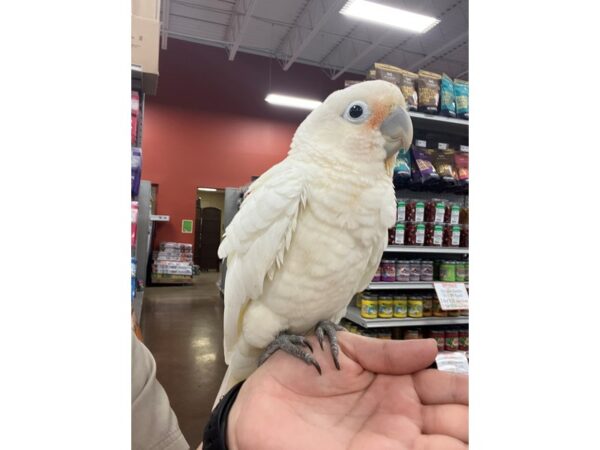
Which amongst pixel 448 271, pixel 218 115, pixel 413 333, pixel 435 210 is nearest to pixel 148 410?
A: pixel 218 115

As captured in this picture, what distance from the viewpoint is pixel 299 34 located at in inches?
39.4

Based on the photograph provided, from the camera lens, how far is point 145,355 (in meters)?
0.51

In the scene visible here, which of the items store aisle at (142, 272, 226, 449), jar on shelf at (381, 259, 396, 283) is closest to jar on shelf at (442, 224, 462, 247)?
jar on shelf at (381, 259, 396, 283)

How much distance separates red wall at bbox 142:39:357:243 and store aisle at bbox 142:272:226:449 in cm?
20

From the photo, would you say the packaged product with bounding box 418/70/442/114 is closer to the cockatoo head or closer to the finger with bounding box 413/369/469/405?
the cockatoo head

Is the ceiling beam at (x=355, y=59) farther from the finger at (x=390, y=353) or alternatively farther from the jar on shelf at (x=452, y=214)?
the finger at (x=390, y=353)

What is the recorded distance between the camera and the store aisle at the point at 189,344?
690mm

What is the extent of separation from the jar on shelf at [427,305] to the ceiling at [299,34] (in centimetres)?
79

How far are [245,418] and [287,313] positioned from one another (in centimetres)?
20

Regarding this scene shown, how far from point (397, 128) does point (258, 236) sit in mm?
326

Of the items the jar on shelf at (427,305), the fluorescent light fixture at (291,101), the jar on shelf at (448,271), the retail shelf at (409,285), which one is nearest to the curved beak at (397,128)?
the fluorescent light fixture at (291,101)

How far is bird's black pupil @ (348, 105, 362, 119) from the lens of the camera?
575 mm
